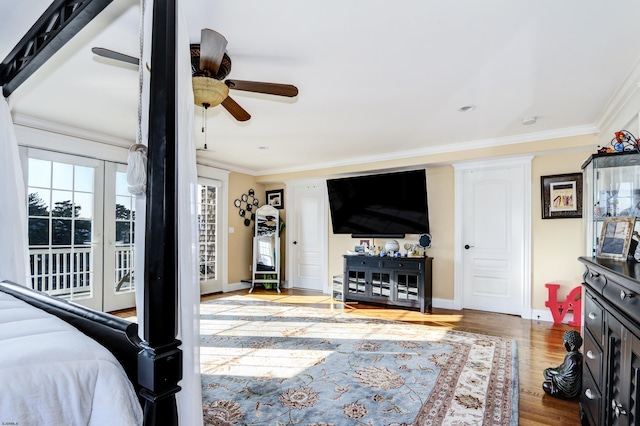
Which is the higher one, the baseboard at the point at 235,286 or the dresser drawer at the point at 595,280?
the dresser drawer at the point at 595,280

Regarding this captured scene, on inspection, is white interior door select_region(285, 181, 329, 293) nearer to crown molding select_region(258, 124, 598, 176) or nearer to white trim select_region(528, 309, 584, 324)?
crown molding select_region(258, 124, 598, 176)

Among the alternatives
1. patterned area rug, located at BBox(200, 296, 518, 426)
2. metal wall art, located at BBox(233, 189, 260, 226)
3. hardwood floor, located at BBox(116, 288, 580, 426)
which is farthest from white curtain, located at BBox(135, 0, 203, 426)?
metal wall art, located at BBox(233, 189, 260, 226)

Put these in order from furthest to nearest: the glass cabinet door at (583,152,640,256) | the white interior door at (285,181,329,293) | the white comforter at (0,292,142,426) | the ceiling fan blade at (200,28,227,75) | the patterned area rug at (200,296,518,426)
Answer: the white interior door at (285,181,329,293) < the glass cabinet door at (583,152,640,256) < the patterned area rug at (200,296,518,426) < the ceiling fan blade at (200,28,227,75) < the white comforter at (0,292,142,426)

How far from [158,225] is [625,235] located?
243cm

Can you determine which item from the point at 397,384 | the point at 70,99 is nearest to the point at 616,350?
the point at 397,384

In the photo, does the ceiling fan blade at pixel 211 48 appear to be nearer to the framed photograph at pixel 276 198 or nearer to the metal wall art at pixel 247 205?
→ the metal wall art at pixel 247 205

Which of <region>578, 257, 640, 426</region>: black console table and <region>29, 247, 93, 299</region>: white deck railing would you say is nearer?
<region>578, 257, 640, 426</region>: black console table

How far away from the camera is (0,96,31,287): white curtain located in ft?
6.79

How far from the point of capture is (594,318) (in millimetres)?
1733

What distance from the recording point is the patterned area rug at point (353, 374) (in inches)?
80.8

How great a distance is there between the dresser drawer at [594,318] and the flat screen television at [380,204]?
3.01m

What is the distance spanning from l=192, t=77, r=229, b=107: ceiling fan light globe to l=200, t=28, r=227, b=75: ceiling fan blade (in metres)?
0.09

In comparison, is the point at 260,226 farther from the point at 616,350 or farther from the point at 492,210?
the point at 616,350

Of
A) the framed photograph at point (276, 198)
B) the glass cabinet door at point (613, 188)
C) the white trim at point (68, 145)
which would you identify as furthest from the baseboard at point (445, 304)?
the white trim at point (68, 145)
